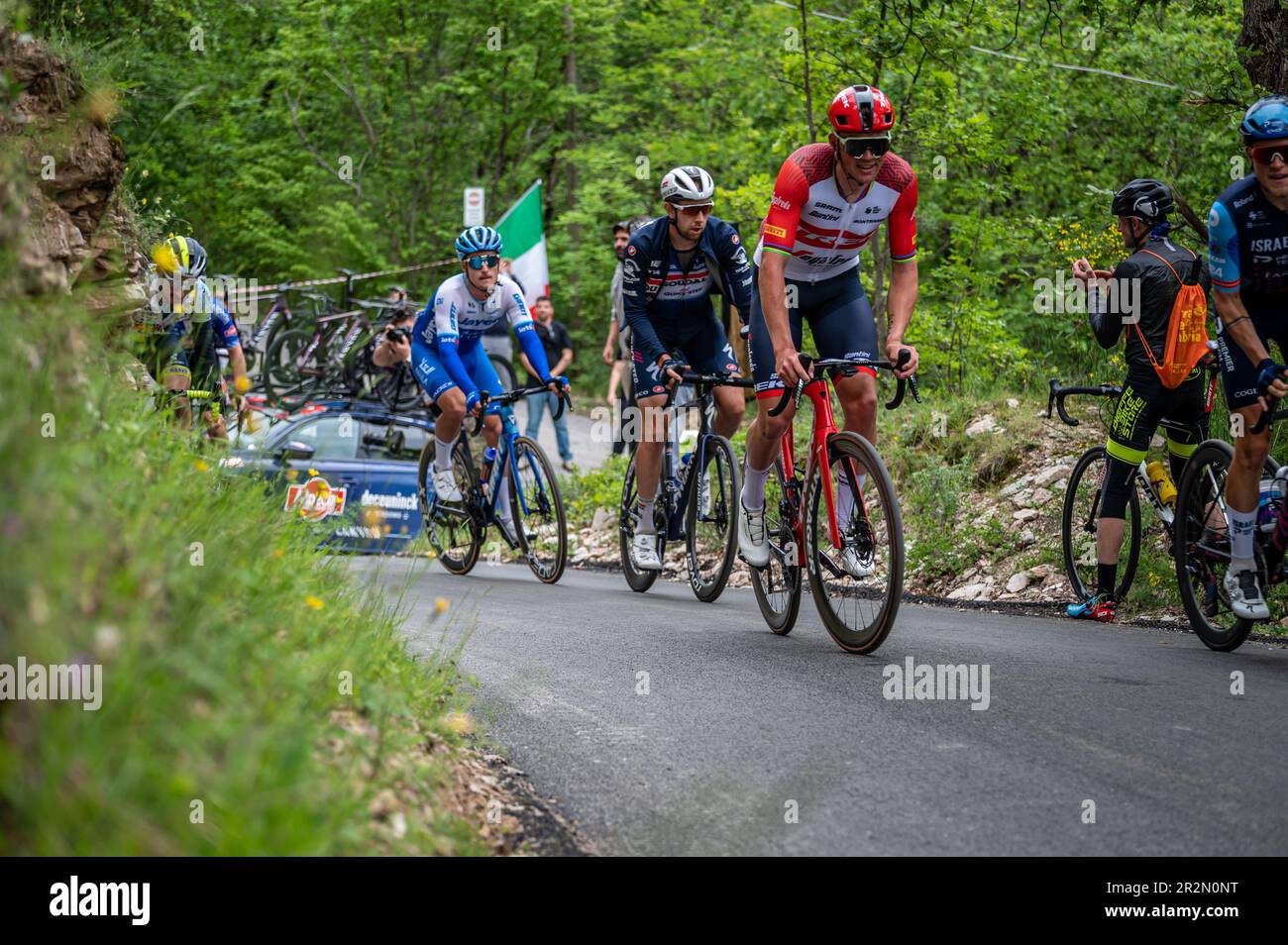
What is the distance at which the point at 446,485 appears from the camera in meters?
12.1

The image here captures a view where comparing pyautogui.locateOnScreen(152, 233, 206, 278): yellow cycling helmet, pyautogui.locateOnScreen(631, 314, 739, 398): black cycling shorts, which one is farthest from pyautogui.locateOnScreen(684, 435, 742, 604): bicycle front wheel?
pyautogui.locateOnScreen(152, 233, 206, 278): yellow cycling helmet

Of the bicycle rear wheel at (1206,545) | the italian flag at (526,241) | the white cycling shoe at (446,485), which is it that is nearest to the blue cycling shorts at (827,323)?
the bicycle rear wheel at (1206,545)

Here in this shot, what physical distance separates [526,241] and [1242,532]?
1858 centimetres

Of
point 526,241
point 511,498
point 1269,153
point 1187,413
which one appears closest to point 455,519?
point 511,498

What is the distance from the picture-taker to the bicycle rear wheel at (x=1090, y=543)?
8.69 metres

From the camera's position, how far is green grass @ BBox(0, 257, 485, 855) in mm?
2314

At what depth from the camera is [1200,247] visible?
12.5 metres

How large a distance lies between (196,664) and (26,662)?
0.36 metres

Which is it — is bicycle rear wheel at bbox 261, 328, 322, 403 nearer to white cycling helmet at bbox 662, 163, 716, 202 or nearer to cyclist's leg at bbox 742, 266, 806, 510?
white cycling helmet at bbox 662, 163, 716, 202

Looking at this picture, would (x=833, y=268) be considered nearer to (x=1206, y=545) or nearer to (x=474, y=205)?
(x=1206, y=545)

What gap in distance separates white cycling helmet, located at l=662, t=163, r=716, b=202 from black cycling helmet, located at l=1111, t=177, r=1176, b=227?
2.52 metres

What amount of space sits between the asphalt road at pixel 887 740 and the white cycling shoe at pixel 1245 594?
0.24m
